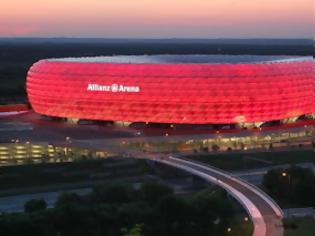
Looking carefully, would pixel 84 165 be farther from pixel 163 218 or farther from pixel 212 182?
pixel 163 218

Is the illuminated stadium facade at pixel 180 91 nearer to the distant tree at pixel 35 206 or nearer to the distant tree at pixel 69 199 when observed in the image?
the distant tree at pixel 69 199

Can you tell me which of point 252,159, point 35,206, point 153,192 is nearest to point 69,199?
point 35,206

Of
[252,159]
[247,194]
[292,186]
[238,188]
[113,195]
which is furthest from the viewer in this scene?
[252,159]

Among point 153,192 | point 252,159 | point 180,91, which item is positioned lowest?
point 252,159

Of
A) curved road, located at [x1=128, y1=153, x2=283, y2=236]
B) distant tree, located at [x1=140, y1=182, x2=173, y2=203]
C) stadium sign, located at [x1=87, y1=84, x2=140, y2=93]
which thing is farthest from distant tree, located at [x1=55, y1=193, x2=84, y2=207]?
stadium sign, located at [x1=87, y1=84, x2=140, y2=93]

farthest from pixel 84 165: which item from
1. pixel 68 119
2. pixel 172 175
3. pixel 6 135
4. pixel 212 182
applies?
pixel 68 119

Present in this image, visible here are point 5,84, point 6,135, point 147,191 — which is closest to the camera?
point 147,191

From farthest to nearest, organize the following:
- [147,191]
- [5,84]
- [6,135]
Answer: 1. [5,84]
2. [6,135]
3. [147,191]

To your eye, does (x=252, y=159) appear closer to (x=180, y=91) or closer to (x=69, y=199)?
(x=180, y=91)

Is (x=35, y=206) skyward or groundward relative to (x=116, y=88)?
groundward

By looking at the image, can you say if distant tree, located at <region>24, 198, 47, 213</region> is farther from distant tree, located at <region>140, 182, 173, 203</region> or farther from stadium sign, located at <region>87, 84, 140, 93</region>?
stadium sign, located at <region>87, 84, 140, 93</region>
